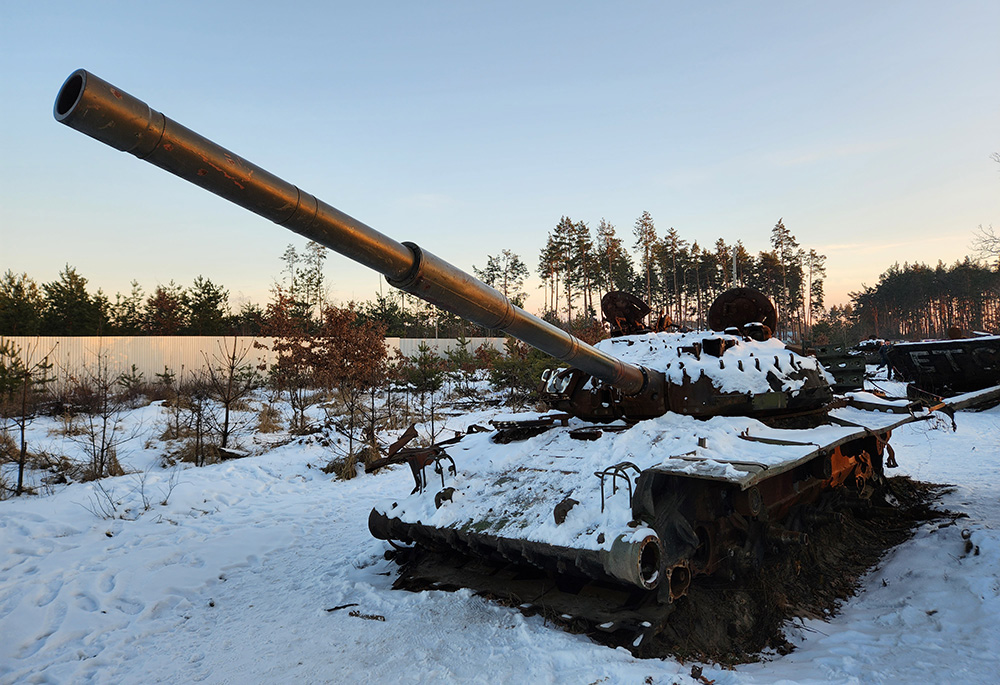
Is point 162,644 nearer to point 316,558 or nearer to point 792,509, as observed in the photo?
point 316,558

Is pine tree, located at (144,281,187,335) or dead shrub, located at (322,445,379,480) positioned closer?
dead shrub, located at (322,445,379,480)

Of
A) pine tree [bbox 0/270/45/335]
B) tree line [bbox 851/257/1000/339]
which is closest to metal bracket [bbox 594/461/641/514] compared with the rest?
pine tree [bbox 0/270/45/335]

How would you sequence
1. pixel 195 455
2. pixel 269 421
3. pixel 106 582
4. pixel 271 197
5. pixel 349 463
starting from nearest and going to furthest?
pixel 271 197
pixel 106 582
pixel 349 463
pixel 195 455
pixel 269 421

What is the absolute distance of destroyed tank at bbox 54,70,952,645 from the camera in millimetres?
2777

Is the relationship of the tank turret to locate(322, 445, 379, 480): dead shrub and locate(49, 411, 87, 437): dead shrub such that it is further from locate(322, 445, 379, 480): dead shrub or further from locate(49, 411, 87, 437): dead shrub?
locate(49, 411, 87, 437): dead shrub

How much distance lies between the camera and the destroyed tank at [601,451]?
278 centimetres

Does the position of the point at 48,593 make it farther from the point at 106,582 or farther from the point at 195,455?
the point at 195,455

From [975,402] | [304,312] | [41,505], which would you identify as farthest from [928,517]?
[304,312]

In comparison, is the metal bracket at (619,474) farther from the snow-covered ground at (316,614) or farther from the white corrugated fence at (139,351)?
the white corrugated fence at (139,351)

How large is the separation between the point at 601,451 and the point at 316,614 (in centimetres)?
275

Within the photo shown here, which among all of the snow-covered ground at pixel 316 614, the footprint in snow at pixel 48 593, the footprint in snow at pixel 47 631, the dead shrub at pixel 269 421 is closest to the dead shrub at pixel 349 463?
the snow-covered ground at pixel 316 614

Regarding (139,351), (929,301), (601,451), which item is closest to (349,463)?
(601,451)

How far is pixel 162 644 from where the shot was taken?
440 centimetres

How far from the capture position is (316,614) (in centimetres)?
481
